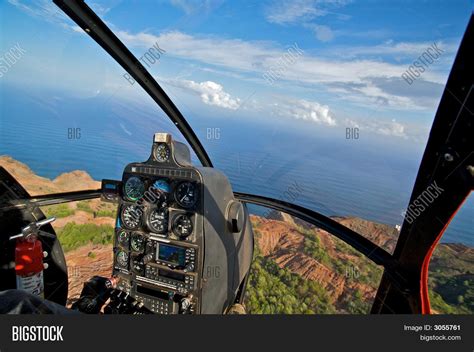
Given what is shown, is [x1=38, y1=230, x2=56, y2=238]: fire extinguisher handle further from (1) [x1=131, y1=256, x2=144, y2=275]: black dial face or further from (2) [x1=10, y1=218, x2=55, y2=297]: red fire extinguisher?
(1) [x1=131, y1=256, x2=144, y2=275]: black dial face

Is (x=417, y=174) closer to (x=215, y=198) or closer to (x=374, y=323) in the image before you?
(x=374, y=323)

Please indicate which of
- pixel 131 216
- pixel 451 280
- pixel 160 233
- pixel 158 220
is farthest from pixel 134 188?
pixel 451 280

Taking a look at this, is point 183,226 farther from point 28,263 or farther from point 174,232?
point 28,263

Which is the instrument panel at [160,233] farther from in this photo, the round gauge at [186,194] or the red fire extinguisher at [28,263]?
the red fire extinguisher at [28,263]

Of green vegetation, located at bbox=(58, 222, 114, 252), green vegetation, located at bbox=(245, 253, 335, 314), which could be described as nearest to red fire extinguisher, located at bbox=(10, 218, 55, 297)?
green vegetation, located at bbox=(245, 253, 335, 314)

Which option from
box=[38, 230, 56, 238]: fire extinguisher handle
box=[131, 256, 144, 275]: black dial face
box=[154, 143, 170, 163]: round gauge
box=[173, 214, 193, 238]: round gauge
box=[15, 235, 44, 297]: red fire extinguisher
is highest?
box=[154, 143, 170, 163]: round gauge
